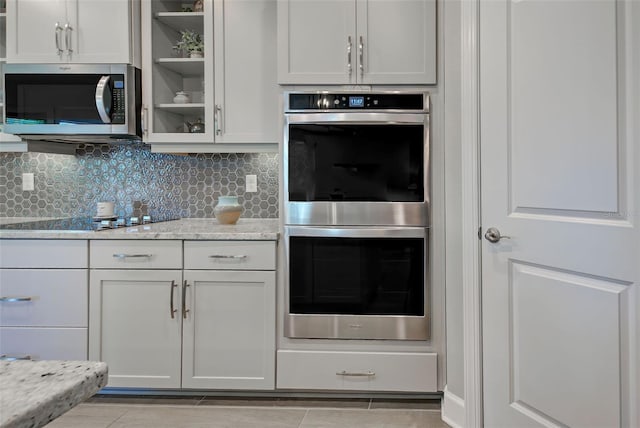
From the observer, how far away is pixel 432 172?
2455mm

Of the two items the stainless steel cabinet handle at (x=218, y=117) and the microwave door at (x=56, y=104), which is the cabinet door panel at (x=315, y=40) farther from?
the microwave door at (x=56, y=104)

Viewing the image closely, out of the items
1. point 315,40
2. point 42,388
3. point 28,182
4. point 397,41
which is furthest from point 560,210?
point 28,182

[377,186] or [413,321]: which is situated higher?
[377,186]

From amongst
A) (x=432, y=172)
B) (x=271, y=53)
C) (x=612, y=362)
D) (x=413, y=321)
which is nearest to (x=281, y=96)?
(x=271, y=53)

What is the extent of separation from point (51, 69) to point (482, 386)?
278 cm

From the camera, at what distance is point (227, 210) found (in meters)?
2.87

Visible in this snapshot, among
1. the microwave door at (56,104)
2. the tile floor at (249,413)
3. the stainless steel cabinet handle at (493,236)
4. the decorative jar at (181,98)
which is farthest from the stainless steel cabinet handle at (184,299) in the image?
the stainless steel cabinet handle at (493,236)

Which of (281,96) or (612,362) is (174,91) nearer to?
(281,96)

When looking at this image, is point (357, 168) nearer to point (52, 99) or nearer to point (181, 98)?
point (181, 98)

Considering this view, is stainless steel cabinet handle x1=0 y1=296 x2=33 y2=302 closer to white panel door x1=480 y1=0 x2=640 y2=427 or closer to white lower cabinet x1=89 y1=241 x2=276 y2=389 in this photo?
white lower cabinet x1=89 y1=241 x2=276 y2=389

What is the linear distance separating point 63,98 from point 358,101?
167 centimetres

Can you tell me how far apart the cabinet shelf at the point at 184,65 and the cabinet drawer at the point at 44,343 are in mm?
1557

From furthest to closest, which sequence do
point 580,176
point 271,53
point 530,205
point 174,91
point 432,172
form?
point 174,91 < point 271,53 < point 432,172 < point 530,205 < point 580,176

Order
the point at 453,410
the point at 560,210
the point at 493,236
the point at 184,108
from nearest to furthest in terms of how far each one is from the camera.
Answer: the point at 560,210
the point at 493,236
the point at 453,410
the point at 184,108
